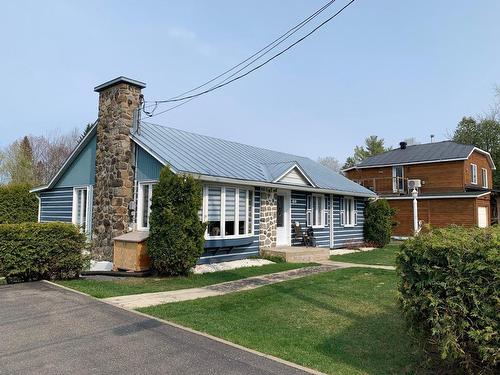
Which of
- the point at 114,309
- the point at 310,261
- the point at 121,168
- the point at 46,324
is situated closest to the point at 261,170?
the point at 310,261

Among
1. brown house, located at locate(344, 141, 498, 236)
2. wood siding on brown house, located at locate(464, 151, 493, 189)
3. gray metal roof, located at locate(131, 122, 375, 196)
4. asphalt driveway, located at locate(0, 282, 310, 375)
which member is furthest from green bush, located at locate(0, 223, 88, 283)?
wood siding on brown house, located at locate(464, 151, 493, 189)

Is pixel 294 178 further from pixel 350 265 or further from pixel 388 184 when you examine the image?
pixel 388 184

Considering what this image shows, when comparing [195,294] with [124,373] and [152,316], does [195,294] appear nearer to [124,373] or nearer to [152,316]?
[152,316]

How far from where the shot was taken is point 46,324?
6.07m

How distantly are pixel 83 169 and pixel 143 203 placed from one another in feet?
13.4

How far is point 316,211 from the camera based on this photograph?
1816 cm

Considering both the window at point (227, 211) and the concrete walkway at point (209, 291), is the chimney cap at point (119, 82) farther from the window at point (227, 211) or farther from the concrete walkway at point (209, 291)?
the concrete walkway at point (209, 291)

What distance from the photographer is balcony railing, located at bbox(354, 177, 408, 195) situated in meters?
31.7

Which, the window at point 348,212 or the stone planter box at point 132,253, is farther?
the window at point 348,212

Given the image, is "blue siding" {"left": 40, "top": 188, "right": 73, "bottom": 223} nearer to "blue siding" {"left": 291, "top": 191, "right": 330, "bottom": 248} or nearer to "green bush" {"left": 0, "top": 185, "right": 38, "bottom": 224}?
"green bush" {"left": 0, "top": 185, "right": 38, "bottom": 224}

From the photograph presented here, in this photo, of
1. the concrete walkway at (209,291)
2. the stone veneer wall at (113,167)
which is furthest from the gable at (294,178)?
the stone veneer wall at (113,167)

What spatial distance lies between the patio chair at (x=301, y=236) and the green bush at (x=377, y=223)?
5.60 meters

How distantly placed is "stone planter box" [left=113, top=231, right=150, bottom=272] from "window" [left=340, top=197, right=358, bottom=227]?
11096mm

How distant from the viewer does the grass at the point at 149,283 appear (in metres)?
8.68
